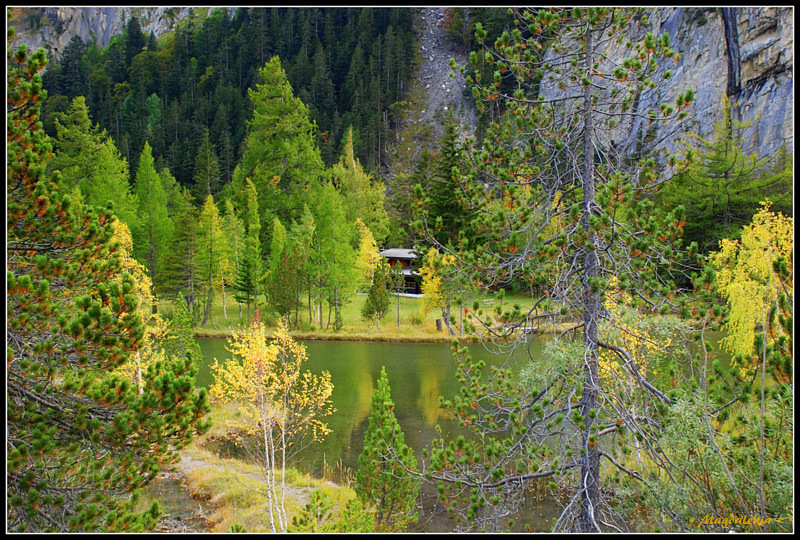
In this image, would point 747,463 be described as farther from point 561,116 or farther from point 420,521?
point 420,521

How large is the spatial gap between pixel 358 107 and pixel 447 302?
160ft

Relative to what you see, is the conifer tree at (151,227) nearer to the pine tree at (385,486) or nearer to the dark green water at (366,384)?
the dark green water at (366,384)

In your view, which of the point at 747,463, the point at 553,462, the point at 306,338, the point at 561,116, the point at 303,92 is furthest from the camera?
the point at 303,92

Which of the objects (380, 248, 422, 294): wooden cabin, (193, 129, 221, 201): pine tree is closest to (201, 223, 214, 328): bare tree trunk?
(380, 248, 422, 294): wooden cabin

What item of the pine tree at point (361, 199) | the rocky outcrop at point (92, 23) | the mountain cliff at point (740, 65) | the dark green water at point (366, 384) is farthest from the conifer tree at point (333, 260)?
the rocky outcrop at point (92, 23)

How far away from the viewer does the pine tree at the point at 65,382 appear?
523 cm

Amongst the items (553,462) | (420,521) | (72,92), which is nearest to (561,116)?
(553,462)

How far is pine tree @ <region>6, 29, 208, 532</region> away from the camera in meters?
5.23

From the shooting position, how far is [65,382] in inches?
231

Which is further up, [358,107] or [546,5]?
[358,107]

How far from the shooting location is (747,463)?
5.03 metres

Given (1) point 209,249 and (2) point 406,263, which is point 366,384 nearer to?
(1) point 209,249

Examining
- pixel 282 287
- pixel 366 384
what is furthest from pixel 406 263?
pixel 366 384

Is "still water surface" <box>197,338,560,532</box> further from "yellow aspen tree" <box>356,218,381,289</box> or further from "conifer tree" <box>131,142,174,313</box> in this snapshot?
"conifer tree" <box>131,142,174,313</box>
